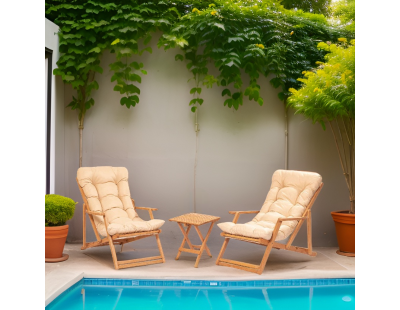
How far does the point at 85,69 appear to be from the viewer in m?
5.08

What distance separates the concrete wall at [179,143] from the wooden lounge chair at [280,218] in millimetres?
704

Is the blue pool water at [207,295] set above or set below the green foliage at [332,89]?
below

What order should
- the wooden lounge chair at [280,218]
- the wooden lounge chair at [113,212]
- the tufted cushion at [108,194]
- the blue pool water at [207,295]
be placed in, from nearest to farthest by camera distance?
the blue pool water at [207,295]
the wooden lounge chair at [280,218]
the wooden lounge chair at [113,212]
the tufted cushion at [108,194]

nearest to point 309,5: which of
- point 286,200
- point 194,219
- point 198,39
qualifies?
point 198,39

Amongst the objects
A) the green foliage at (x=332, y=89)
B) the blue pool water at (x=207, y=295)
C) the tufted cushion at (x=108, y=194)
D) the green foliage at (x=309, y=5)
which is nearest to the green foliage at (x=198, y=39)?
the green foliage at (x=309, y=5)

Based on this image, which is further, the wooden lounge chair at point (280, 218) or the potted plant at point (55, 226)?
the potted plant at point (55, 226)

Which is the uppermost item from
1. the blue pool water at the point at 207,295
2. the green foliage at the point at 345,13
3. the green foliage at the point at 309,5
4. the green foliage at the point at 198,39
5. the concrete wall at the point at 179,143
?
the green foliage at the point at 309,5

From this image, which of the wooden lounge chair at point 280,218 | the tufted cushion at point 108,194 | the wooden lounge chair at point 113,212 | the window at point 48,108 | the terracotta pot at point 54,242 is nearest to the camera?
the wooden lounge chair at point 280,218

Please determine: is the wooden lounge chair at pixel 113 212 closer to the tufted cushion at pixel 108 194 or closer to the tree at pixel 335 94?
the tufted cushion at pixel 108 194

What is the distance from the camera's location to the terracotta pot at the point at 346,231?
4.66m

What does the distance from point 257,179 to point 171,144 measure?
120 cm

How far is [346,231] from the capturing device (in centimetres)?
470

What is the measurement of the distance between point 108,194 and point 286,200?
1.98 metres

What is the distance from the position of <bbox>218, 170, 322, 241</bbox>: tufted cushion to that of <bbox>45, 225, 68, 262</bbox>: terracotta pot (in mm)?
1604
